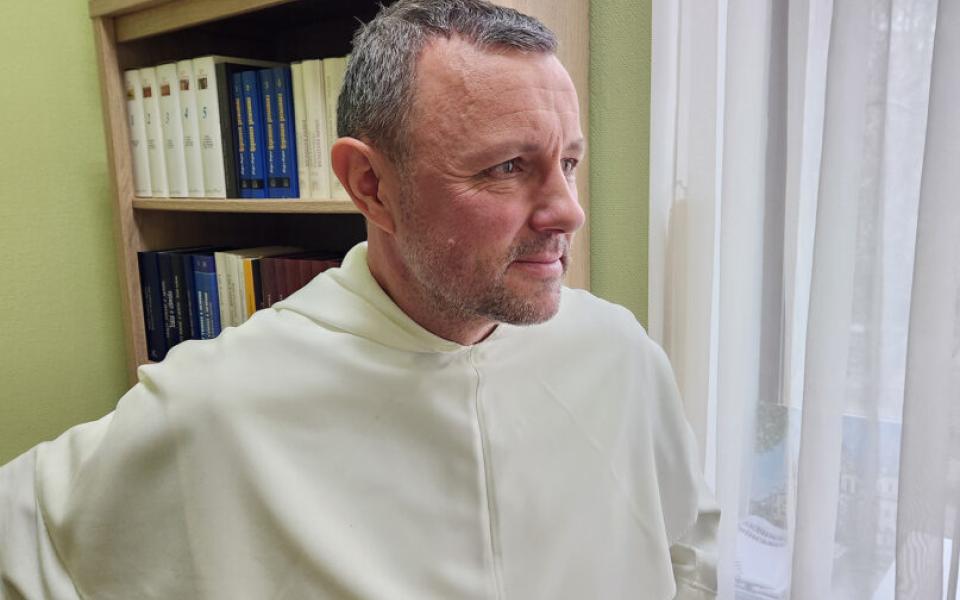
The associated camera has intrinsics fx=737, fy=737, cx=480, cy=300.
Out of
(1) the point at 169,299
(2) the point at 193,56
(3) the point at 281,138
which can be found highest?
(2) the point at 193,56

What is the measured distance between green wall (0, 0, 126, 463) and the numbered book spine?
0.56 metres

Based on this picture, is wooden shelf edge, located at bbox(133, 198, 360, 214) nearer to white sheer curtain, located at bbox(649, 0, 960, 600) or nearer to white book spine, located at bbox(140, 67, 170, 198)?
white book spine, located at bbox(140, 67, 170, 198)

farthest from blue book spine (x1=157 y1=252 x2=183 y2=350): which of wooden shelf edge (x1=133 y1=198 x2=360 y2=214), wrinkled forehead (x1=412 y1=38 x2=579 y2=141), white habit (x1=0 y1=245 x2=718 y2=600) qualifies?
wrinkled forehead (x1=412 y1=38 x2=579 y2=141)

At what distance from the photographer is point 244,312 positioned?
1.65 metres

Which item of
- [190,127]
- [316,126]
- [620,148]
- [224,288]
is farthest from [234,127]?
[620,148]

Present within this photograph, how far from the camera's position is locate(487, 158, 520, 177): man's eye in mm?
802

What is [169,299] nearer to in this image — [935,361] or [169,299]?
[169,299]

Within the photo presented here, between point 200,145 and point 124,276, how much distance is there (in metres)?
0.41

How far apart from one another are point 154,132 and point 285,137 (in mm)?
414

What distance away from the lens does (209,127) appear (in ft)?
5.23

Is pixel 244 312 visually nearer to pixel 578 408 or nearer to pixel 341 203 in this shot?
pixel 341 203

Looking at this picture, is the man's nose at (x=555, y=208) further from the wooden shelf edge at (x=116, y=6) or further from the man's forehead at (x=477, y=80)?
the wooden shelf edge at (x=116, y=6)

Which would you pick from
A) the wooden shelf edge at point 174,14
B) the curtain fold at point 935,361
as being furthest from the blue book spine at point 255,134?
the curtain fold at point 935,361

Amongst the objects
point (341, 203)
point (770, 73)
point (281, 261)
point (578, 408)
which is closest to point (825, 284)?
point (770, 73)
